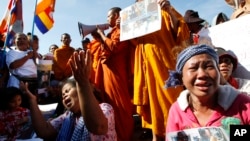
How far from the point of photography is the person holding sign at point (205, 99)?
175 cm

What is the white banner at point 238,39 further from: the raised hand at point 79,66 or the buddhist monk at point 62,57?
the buddhist monk at point 62,57

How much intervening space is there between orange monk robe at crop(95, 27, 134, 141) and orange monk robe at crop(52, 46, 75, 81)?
298 centimetres

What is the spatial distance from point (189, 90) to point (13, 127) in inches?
84.1

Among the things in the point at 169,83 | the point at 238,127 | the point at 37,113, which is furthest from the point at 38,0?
the point at 238,127

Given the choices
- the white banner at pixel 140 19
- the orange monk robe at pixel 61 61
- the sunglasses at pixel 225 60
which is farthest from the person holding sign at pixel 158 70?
the orange monk robe at pixel 61 61

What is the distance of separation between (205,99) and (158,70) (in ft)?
5.65

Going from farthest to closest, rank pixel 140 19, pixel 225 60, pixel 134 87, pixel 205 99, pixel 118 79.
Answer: pixel 118 79 < pixel 134 87 < pixel 140 19 < pixel 225 60 < pixel 205 99

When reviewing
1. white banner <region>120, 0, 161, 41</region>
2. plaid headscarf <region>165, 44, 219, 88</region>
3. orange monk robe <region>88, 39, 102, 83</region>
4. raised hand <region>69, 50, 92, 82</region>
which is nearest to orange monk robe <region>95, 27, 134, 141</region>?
orange monk robe <region>88, 39, 102, 83</region>

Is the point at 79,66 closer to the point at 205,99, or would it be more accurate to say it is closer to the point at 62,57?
the point at 205,99

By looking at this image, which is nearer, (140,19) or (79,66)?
(79,66)

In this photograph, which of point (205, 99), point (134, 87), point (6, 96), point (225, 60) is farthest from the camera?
point (134, 87)

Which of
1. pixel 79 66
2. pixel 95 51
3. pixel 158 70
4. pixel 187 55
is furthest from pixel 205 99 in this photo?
pixel 95 51

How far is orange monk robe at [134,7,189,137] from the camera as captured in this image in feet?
11.4

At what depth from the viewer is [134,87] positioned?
3.75 meters
